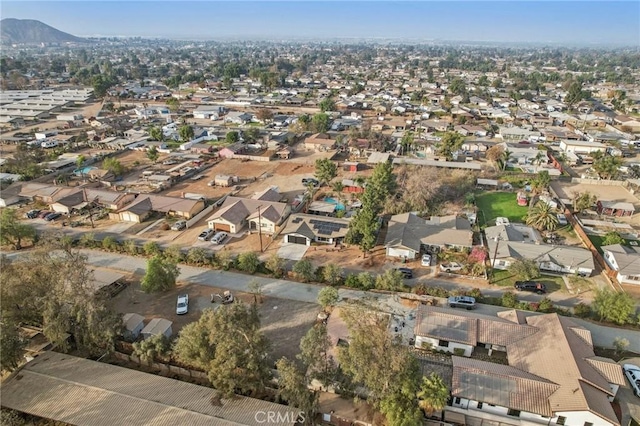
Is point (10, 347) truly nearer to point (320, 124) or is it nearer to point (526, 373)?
point (526, 373)

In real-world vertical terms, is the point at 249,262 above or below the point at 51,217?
above

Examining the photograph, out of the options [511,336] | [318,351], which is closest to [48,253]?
[318,351]

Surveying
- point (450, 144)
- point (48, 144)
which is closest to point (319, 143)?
point (450, 144)

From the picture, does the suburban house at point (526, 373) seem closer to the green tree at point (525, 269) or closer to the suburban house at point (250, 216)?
the green tree at point (525, 269)

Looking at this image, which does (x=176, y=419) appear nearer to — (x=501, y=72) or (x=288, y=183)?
(x=288, y=183)

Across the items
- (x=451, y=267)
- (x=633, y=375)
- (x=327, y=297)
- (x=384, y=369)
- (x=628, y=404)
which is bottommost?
Result: (x=628, y=404)

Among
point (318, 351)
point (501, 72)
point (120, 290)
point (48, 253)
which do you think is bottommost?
point (120, 290)

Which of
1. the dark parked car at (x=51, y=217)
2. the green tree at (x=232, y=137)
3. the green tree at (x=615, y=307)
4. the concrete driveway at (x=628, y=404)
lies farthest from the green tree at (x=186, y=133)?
the concrete driveway at (x=628, y=404)

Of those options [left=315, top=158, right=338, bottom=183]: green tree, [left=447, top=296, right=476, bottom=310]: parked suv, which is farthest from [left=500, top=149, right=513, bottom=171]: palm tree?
[left=447, top=296, right=476, bottom=310]: parked suv
